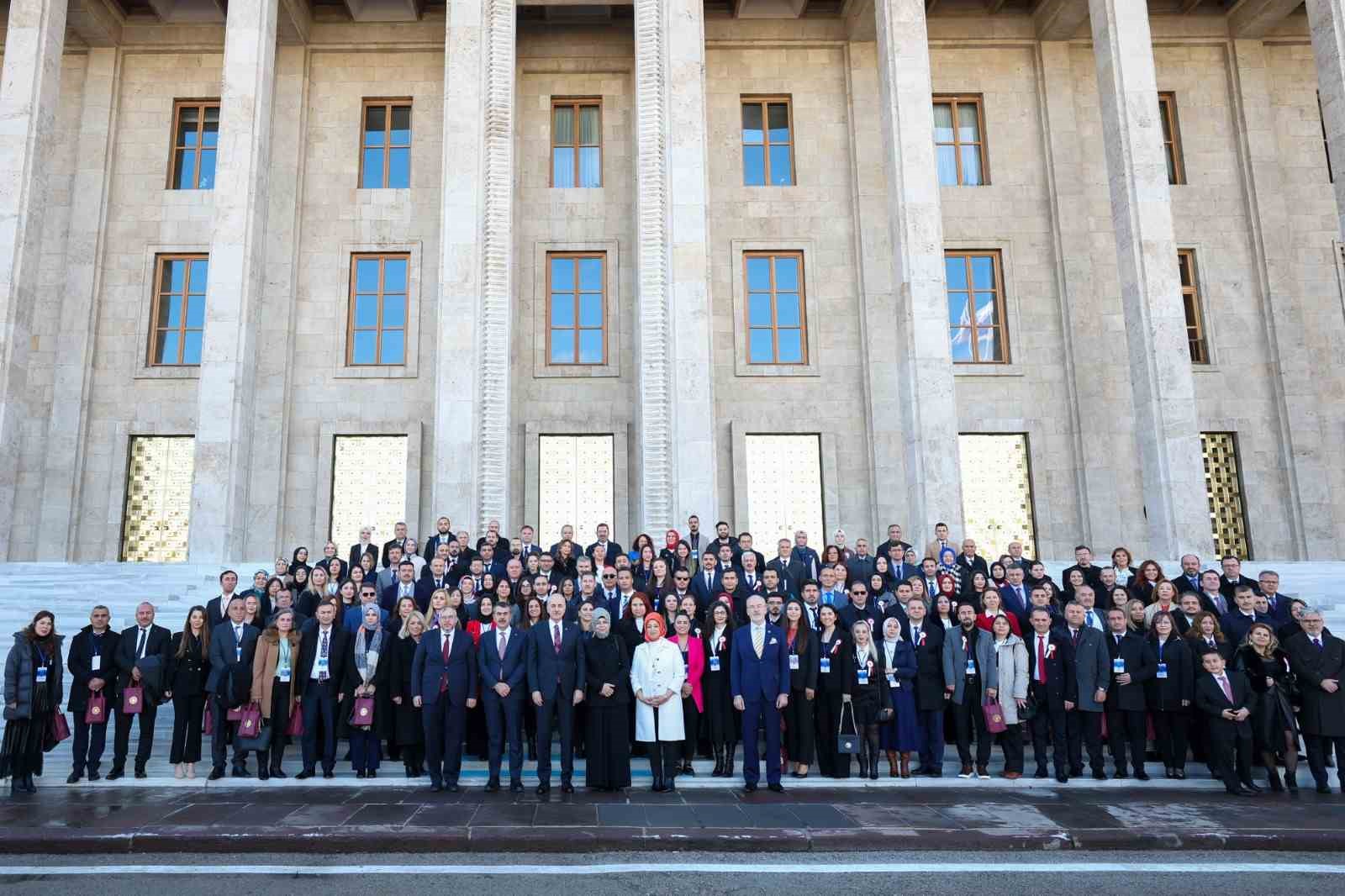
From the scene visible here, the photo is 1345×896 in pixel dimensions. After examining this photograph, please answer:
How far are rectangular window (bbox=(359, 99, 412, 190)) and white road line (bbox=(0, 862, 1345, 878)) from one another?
1772 centimetres

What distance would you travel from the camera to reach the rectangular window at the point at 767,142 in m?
22.3

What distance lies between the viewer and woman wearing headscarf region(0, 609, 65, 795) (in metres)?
9.25

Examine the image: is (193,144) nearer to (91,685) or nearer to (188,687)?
(91,685)

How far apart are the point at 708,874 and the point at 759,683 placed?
323 centimetres

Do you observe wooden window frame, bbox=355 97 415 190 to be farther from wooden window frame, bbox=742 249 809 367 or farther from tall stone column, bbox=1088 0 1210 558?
tall stone column, bbox=1088 0 1210 558

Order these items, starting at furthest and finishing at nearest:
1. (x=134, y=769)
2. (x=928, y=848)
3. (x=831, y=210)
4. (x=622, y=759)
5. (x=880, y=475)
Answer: (x=831, y=210) < (x=880, y=475) < (x=134, y=769) < (x=622, y=759) < (x=928, y=848)

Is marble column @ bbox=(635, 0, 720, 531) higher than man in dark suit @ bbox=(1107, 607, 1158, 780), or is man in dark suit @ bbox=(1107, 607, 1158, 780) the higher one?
marble column @ bbox=(635, 0, 720, 531)

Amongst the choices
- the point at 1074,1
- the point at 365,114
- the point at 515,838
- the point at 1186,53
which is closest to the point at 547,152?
the point at 365,114

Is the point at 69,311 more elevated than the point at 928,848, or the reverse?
the point at 69,311

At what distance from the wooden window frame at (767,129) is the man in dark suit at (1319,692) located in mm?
15134

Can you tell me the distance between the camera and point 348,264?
70.9 feet

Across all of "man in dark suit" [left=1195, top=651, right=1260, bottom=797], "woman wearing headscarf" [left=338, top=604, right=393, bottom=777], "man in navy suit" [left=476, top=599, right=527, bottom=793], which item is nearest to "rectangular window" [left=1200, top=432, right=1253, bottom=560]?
"man in dark suit" [left=1195, top=651, right=1260, bottom=797]

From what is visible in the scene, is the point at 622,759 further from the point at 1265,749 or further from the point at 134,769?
the point at 1265,749

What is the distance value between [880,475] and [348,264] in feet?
41.3
